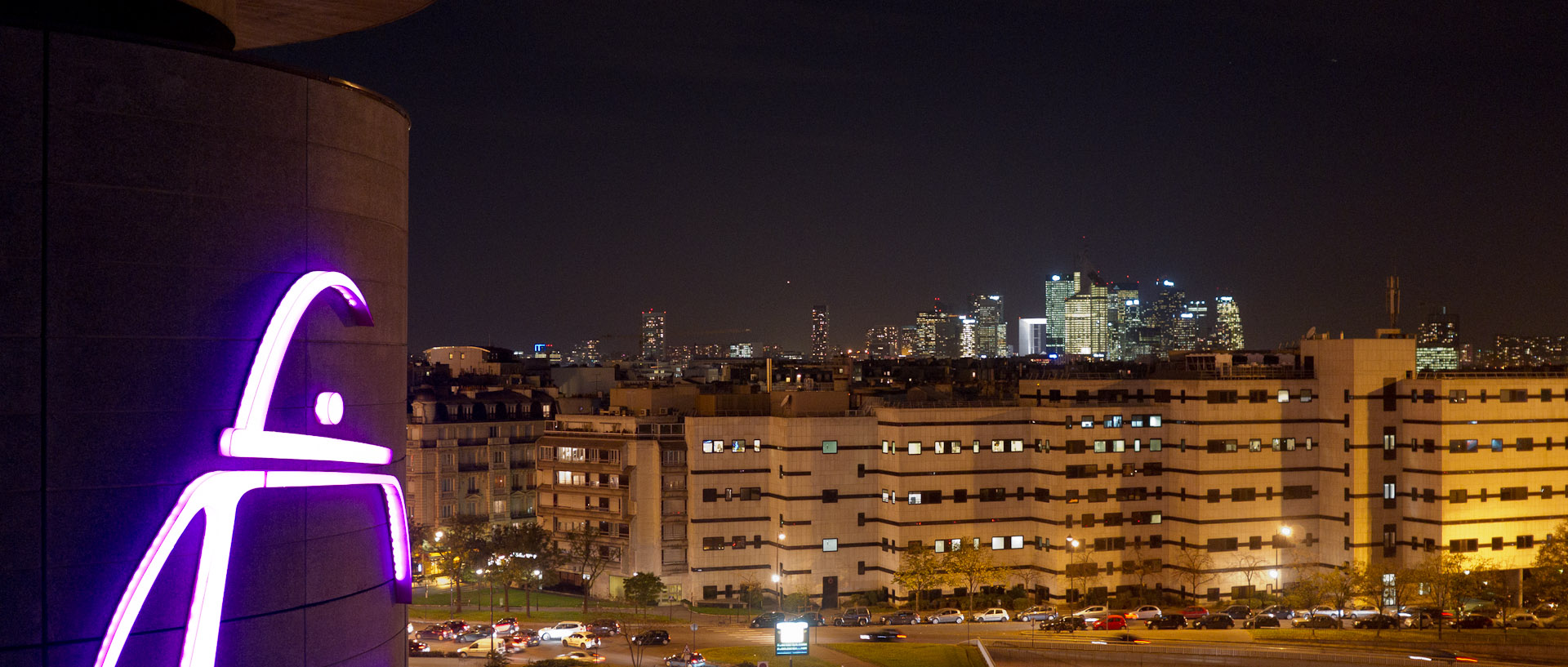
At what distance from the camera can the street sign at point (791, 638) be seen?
56312 millimetres

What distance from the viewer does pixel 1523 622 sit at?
7900 cm

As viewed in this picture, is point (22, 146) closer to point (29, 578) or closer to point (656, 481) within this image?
point (29, 578)

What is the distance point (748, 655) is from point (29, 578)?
51454 mm

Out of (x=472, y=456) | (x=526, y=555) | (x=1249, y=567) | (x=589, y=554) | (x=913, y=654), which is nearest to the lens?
(x=913, y=654)

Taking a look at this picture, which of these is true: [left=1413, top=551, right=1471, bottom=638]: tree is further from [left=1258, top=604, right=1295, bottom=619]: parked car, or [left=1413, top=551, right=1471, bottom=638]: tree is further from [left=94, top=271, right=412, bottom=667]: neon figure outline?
[left=94, top=271, right=412, bottom=667]: neon figure outline

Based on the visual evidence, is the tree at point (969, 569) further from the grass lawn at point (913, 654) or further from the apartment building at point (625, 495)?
the apartment building at point (625, 495)

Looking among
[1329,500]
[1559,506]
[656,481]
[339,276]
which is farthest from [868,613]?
[339,276]

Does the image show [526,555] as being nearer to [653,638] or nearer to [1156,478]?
[653,638]

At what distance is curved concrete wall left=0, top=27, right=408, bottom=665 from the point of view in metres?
15.4

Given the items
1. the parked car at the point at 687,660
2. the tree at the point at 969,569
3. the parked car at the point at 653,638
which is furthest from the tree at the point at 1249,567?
the parked car at the point at 687,660

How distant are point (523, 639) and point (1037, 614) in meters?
32.9

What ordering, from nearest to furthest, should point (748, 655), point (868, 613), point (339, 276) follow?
1. point (339, 276)
2. point (748, 655)
3. point (868, 613)

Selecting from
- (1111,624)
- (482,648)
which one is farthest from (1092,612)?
(482,648)

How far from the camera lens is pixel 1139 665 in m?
66.4
